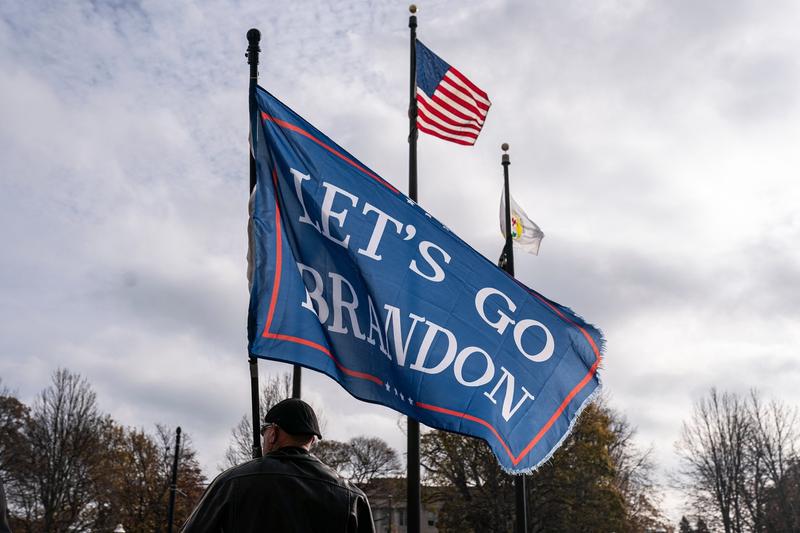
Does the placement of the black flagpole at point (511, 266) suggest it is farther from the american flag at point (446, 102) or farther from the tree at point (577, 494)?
the tree at point (577, 494)

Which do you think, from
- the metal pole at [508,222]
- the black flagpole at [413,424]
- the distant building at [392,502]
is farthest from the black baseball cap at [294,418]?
the metal pole at [508,222]

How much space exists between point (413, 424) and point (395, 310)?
305 centimetres

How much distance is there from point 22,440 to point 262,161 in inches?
1642

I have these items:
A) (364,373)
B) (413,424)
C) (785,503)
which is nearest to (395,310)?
(364,373)

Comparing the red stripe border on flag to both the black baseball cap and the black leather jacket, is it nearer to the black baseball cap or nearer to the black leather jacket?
the black baseball cap

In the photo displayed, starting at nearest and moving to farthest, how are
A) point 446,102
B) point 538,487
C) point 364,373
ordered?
1. point 364,373
2. point 446,102
3. point 538,487

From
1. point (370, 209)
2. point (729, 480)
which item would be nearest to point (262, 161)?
point (370, 209)

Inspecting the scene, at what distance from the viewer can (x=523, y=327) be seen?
260 inches

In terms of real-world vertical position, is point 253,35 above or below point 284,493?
above

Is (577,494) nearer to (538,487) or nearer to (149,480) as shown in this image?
(538,487)

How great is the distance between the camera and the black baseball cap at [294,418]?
4004 mm

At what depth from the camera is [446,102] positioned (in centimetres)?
1154

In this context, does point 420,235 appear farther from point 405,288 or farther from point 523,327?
point 523,327

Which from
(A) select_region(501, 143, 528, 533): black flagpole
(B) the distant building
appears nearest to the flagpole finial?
(B) the distant building
